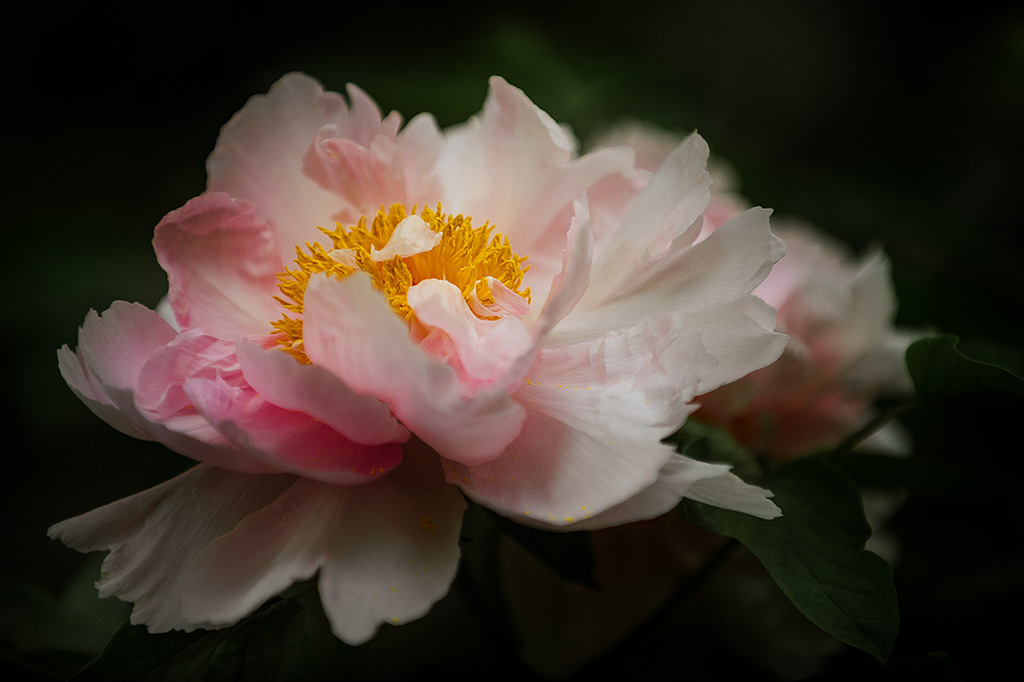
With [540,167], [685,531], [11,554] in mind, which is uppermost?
[540,167]

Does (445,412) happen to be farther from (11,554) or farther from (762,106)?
(762,106)

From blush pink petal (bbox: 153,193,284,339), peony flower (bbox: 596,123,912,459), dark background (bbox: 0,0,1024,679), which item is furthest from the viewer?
dark background (bbox: 0,0,1024,679)

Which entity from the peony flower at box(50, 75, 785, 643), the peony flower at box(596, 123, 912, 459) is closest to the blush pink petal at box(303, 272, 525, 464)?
the peony flower at box(50, 75, 785, 643)

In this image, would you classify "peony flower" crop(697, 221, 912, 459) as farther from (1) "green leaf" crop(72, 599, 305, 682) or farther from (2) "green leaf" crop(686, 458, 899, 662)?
→ (1) "green leaf" crop(72, 599, 305, 682)

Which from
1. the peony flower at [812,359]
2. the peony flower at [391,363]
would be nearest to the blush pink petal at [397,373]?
the peony flower at [391,363]

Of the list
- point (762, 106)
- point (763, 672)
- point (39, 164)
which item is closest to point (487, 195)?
point (763, 672)

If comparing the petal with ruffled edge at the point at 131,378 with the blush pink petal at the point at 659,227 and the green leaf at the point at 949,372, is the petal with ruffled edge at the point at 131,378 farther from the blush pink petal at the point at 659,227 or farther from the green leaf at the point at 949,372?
the green leaf at the point at 949,372
